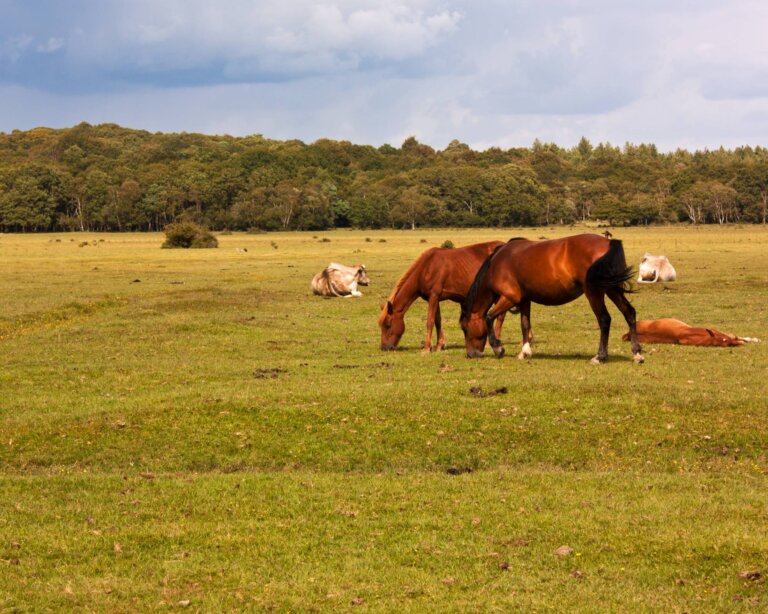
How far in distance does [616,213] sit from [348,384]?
10259cm

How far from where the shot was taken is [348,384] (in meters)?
14.4

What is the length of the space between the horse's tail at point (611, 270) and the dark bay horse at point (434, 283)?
3.19 m

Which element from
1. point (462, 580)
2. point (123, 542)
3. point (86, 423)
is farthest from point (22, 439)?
point (462, 580)

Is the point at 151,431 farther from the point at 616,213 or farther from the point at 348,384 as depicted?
the point at 616,213

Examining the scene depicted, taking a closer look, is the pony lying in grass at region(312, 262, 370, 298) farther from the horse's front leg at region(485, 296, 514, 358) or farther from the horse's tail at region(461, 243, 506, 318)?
the horse's front leg at region(485, 296, 514, 358)

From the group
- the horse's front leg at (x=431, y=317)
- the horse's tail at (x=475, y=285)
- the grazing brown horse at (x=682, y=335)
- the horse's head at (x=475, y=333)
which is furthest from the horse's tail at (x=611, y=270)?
the horse's front leg at (x=431, y=317)

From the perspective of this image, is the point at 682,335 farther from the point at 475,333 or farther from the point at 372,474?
the point at 372,474

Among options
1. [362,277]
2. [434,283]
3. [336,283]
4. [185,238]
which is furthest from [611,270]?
[185,238]

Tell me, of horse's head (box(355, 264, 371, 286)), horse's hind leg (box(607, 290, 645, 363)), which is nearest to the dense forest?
horse's head (box(355, 264, 371, 286))

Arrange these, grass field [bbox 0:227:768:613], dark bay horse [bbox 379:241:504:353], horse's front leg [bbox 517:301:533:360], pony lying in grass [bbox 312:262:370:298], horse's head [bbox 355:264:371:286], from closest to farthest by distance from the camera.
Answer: grass field [bbox 0:227:768:613] → horse's front leg [bbox 517:301:533:360] → dark bay horse [bbox 379:241:504:353] → pony lying in grass [bbox 312:262:370:298] → horse's head [bbox 355:264:371:286]

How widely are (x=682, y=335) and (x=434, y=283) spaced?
5.00 metres

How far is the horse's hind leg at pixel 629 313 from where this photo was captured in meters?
15.4

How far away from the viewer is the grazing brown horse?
17828mm

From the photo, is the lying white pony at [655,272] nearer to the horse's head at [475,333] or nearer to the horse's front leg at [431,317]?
the horse's front leg at [431,317]
